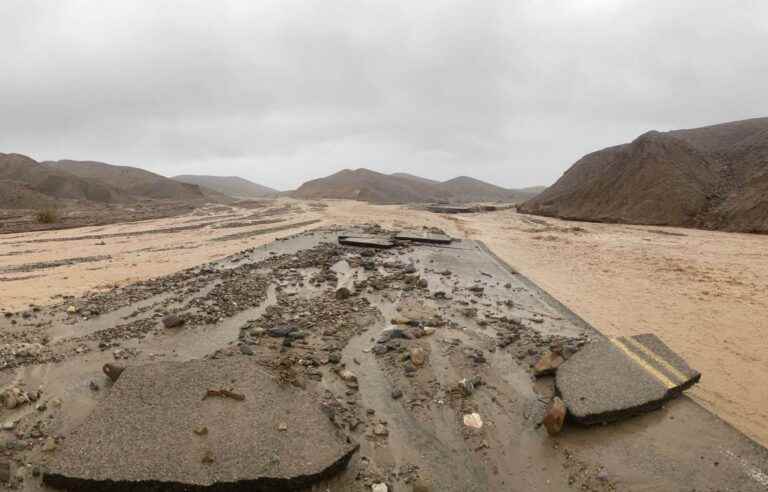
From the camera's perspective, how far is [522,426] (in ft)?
11.9

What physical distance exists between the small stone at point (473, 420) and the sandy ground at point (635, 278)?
2.00 meters

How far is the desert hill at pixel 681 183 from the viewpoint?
20078mm

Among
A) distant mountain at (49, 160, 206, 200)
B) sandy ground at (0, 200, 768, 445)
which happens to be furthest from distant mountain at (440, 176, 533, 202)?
sandy ground at (0, 200, 768, 445)

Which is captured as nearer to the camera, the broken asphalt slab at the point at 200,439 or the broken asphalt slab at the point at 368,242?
the broken asphalt slab at the point at 200,439

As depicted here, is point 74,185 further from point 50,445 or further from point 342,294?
point 50,445

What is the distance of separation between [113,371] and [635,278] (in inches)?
360

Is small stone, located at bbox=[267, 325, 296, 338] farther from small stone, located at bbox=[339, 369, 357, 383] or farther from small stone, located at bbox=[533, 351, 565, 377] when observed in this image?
small stone, located at bbox=[533, 351, 565, 377]

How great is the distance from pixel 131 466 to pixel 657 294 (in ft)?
26.5

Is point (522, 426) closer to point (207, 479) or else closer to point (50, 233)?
point (207, 479)

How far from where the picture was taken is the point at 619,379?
13.2 ft

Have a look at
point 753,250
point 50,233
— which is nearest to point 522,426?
point 753,250

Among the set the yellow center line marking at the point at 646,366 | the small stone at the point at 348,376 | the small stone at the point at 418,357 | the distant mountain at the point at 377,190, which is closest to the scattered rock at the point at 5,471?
the small stone at the point at 348,376

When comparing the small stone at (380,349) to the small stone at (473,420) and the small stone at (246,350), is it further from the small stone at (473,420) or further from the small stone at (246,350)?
the small stone at (473,420)

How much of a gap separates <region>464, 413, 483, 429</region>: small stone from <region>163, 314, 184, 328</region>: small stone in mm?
3805
